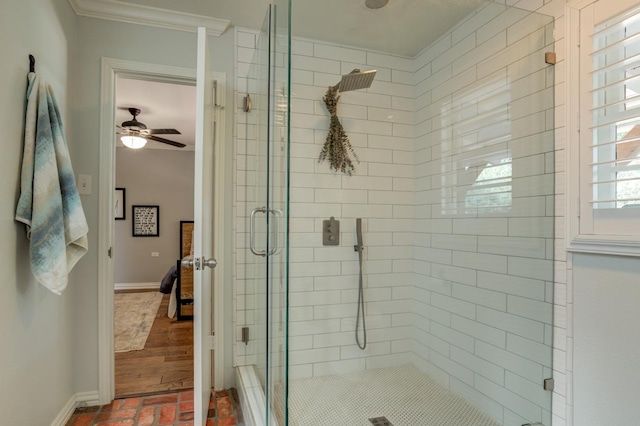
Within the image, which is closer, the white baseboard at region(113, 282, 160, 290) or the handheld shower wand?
the handheld shower wand

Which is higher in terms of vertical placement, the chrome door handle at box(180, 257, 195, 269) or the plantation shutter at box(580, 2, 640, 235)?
the plantation shutter at box(580, 2, 640, 235)

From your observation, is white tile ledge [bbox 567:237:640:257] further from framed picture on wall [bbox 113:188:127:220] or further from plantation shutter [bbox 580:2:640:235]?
framed picture on wall [bbox 113:188:127:220]

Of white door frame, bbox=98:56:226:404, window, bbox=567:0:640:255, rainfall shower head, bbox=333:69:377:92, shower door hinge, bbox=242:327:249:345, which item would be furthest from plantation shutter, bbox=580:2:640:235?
white door frame, bbox=98:56:226:404

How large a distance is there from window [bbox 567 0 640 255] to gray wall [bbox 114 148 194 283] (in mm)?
5545

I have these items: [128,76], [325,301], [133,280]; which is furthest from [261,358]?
[133,280]

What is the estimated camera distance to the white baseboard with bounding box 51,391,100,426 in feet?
6.12

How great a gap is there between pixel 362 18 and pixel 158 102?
2658 millimetres

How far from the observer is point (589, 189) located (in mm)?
1387

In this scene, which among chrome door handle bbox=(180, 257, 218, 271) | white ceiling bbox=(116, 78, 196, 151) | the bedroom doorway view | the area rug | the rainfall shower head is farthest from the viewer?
white ceiling bbox=(116, 78, 196, 151)

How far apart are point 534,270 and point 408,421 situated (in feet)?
3.18

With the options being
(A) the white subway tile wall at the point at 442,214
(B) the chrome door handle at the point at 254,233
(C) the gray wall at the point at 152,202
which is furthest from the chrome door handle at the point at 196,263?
(C) the gray wall at the point at 152,202

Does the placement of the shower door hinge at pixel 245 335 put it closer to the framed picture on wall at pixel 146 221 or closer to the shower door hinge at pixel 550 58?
the shower door hinge at pixel 550 58

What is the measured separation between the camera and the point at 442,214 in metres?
2.09

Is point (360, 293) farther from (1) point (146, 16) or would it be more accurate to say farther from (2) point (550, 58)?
(1) point (146, 16)
